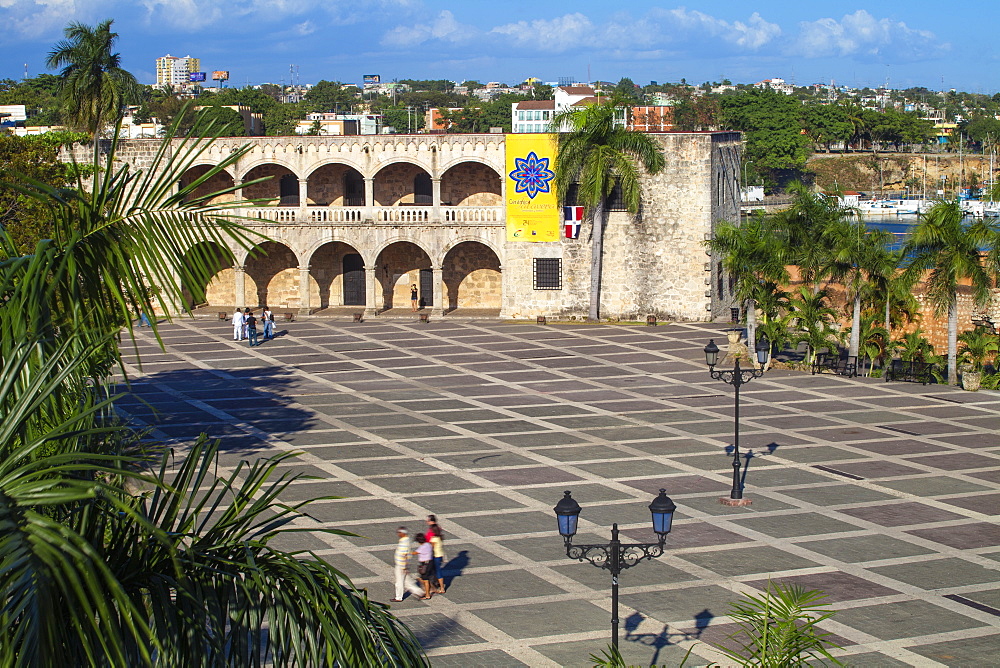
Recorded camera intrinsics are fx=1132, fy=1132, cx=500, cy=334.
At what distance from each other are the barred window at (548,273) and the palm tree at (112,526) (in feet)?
133

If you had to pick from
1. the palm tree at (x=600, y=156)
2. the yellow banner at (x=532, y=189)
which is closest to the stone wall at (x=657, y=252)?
the yellow banner at (x=532, y=189)

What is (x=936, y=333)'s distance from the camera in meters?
40.4

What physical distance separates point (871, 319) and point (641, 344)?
8.62 m

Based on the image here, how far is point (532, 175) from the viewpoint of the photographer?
45562 millimetres

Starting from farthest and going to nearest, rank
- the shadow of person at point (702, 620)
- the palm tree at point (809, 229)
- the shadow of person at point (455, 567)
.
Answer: the palm tree at point (809, 229) → the shadow of person at point (455, 567) → the shadow of person at point (702, 620)

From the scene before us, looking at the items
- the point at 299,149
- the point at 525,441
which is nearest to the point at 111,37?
the point at 299,149

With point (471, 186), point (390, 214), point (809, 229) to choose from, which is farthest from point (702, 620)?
point (471, 186)

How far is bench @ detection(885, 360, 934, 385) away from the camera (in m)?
34.9

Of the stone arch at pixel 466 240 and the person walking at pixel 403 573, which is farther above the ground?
the stone arch at pixel 466 240

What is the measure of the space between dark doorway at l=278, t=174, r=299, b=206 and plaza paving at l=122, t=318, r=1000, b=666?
34.4 feet

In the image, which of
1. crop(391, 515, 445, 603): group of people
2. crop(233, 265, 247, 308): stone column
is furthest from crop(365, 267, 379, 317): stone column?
crop(391, 515, 445, 603): group of people

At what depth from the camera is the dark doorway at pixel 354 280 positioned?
50.7m

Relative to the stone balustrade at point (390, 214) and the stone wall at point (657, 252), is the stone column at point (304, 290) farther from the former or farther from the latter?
the stone wall at point (657, 252)

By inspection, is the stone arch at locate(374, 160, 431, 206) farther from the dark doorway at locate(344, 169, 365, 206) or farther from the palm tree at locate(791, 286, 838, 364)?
the palm tree at locate(791, 286, 838, 364)
